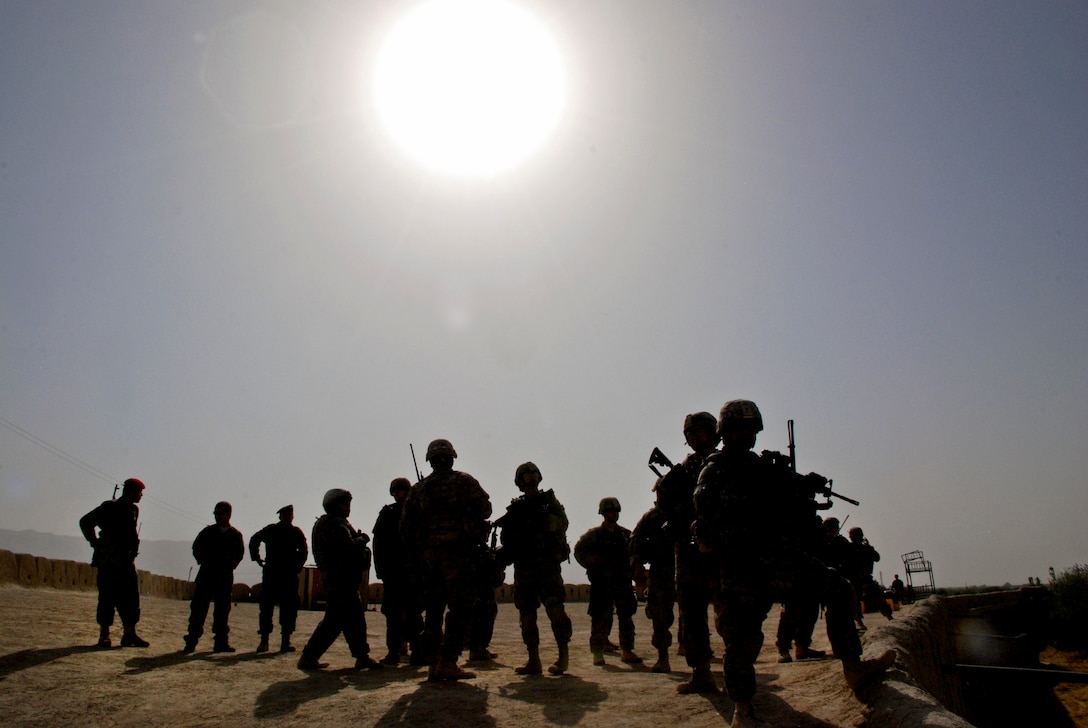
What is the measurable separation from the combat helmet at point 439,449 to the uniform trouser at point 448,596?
0.90m

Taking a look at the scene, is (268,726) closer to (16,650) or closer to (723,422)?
(723,422)

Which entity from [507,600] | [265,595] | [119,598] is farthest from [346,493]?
[507,600]

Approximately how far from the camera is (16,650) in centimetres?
708

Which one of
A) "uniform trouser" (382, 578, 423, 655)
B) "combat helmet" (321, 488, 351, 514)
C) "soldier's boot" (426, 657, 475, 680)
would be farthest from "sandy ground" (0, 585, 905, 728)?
"combat helmet" (321, 488, 351, 514)

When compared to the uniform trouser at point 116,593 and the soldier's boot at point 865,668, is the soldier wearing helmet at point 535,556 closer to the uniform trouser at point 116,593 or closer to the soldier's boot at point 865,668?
the soldier's boot at point 865,668

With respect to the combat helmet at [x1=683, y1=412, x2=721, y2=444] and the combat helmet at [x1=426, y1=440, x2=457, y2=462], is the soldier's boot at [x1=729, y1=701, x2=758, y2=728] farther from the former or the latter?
the combat helmet at [x1=426, y1=440, x2=457, y2=462]

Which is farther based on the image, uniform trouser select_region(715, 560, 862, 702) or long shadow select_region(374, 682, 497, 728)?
long shadow select_region(374, 682, 497, 728)

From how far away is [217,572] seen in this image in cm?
→ 895

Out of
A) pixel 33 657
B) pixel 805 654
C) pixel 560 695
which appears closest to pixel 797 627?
pixel 805 654

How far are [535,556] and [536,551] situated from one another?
6cm

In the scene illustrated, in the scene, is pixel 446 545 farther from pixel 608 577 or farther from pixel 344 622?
pixel 608 577

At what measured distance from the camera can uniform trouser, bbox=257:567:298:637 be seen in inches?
360

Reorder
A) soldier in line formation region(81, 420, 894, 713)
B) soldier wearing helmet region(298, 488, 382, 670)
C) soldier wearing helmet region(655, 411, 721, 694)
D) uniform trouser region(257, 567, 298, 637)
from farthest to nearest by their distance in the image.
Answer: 1. uniform trouser region(257, 567, 298, 637)
2. soldier wearing helmet region(298, 488, 382, 670)
3. soldier wearing helmet region(655, 411, 721, 694)
4. soldier in line formation region(81, 420, 894, 713)

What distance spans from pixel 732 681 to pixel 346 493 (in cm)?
539
